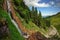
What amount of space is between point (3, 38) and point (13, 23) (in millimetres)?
1456

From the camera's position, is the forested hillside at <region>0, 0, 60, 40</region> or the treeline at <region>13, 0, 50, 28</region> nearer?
the forested hillside at <region>0, 0, 60, 40</region>

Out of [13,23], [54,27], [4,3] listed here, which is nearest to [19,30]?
[13,23]

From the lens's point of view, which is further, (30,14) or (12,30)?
(30,14)

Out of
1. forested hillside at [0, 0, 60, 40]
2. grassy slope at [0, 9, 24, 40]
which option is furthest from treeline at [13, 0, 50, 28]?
grassy slope at [0, 9, 24, 40]

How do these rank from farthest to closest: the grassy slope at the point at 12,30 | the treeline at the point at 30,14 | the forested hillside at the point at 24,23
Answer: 1. the treeline at the point at 30,14
2. the grassy slope at the point at 12,30
3. the forested hillside at the point at 24,23

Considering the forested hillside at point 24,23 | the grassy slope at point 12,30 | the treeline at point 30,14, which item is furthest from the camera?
the treeline at point 30,14

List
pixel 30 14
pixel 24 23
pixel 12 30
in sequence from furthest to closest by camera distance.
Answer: pixel 30 14, pixel 24 23, pixel 12 30

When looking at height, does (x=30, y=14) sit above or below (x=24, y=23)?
above

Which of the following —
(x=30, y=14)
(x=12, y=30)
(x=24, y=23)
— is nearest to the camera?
(x=12, y=30)

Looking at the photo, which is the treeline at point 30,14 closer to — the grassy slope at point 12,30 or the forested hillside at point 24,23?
the forested hillside at point 24,23

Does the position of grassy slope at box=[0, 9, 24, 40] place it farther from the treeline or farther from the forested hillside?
the treeline

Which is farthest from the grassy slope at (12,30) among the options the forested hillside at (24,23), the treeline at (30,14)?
the treeline at (30,14)

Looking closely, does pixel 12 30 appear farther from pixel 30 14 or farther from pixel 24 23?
pixel 30 14

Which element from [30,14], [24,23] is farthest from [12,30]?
[30,14]
